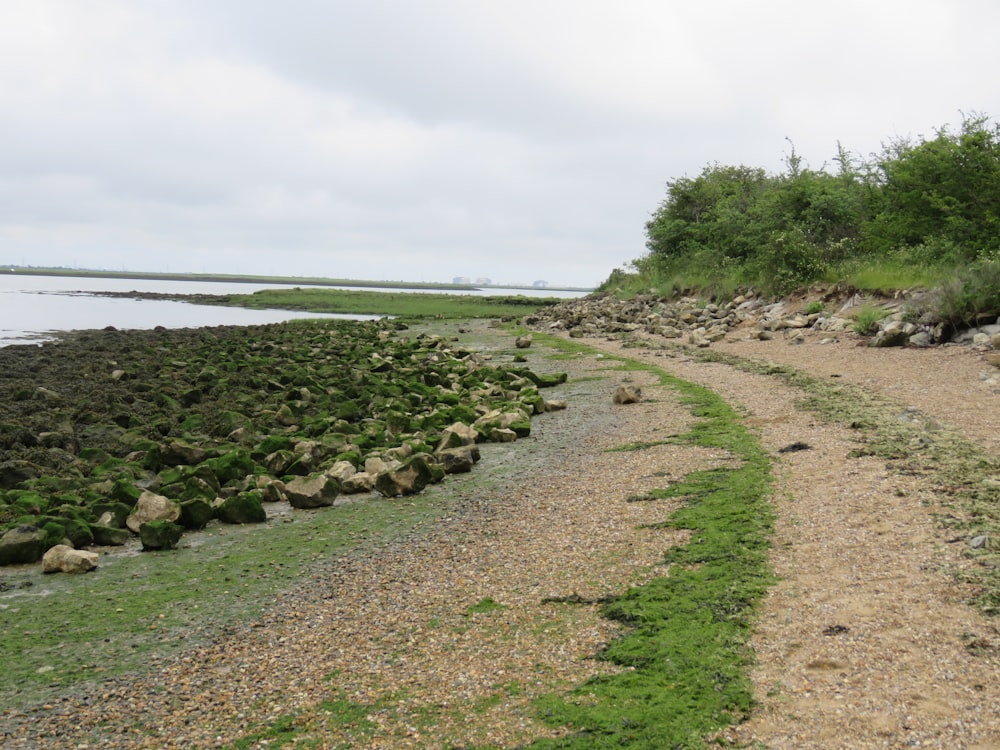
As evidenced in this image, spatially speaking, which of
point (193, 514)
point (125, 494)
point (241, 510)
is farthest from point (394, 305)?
point (193, 514)

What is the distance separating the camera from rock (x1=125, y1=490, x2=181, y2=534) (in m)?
10.5

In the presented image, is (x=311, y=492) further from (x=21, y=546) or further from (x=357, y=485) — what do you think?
(x=21, y=546)

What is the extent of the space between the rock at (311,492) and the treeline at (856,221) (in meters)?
16.8

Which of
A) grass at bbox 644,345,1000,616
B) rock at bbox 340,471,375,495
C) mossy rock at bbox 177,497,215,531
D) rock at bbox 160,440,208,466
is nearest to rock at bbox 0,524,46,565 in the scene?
mossy rock at bbox 177,497,215,531

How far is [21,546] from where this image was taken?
945 centimetres

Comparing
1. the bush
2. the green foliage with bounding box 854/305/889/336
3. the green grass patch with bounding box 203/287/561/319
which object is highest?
the bush

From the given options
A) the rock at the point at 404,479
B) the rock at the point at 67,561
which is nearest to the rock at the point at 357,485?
the rock at the point at 404,479

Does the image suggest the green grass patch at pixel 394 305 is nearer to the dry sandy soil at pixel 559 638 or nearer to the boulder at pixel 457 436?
the boulder at pixel 457 436

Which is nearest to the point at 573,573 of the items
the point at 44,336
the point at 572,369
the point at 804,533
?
the point at 804,533

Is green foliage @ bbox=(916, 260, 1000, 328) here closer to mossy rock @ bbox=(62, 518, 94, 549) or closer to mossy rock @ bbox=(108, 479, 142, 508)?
mossy rock @ bbox=(108, 479, 142, 508)

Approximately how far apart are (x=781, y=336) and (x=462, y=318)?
35.2 m

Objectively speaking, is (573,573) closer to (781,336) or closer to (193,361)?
(781,336)

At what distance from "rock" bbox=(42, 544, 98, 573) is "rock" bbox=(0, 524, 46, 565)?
0.85ft

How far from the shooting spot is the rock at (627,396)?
18172mm
